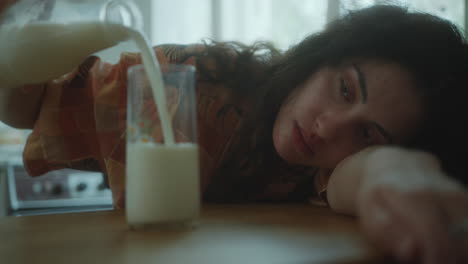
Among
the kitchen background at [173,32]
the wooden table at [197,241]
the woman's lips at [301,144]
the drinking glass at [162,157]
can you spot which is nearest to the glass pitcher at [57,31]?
the drinking glass at [162,157]

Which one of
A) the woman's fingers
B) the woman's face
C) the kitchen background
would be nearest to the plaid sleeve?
the woman's face

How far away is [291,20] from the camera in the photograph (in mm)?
1994

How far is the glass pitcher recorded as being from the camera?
0.55 metres

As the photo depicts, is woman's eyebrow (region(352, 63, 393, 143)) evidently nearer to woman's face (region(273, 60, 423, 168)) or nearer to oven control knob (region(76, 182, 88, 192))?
woman's face (region(273, 60, 423, 168))

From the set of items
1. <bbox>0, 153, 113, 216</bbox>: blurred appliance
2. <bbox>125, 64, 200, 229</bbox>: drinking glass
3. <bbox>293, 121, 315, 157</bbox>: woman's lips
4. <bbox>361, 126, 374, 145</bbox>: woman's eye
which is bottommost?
<bbox>0, 153, 113, 216</bbox>: blurred appliance

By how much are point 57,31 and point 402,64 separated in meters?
0.58

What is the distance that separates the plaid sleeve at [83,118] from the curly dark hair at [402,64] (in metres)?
0.22

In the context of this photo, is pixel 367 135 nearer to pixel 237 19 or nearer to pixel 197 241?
pixel 197 241

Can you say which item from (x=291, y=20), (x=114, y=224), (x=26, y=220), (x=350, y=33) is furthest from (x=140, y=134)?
(x=291, y=20)

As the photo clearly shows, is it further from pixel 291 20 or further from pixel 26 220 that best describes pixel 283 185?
pixel 291 20

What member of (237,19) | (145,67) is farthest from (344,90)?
(237,19)

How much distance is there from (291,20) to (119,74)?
1.36 meters

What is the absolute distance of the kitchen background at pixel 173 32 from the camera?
1.70m

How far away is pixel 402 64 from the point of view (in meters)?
0.69
